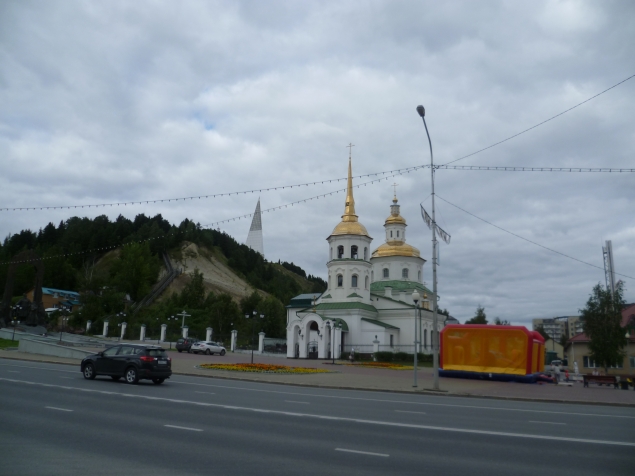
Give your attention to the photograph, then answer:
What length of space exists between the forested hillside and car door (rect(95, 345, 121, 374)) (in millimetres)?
40702

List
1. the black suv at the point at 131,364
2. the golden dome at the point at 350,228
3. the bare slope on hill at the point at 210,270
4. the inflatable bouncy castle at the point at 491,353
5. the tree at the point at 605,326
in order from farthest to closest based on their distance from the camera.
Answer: the bare slope on hill at the point at 210,270 < the golden dome at the point at 350,228 < the tree at the point at 605,326 < the inflatable bouncy castle at the point at 491,353 < the black suv at the point at 131,364

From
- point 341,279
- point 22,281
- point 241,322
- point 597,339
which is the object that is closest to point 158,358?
point 597,339

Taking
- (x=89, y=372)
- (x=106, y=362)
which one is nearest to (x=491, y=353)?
(x=106, y=362)

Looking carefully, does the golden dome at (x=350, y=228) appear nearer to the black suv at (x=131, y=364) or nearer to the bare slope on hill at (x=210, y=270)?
the black suv at (x=131, y=364)

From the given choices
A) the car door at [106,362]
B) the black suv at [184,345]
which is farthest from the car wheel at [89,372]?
the black suv at [184,345]

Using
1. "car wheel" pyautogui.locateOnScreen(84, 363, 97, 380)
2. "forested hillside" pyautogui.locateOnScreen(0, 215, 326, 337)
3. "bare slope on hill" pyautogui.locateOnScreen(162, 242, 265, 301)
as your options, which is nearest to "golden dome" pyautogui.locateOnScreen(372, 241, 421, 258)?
"forested hillside" pyautogui.locateOnScreen(0, 215, 326, 337)

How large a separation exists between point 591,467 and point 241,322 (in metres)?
68.1

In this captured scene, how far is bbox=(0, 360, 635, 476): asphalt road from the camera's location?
755cm

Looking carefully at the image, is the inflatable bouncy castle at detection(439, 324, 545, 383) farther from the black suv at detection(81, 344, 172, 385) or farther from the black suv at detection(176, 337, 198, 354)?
the black suv at detection(176, 337, 198, 354)

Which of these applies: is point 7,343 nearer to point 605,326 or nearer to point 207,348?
point 207,348

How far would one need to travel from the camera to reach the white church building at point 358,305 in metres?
54.2

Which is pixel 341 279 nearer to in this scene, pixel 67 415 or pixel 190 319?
pixel 190 319

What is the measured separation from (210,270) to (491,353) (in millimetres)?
108966

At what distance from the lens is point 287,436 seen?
384 inches
